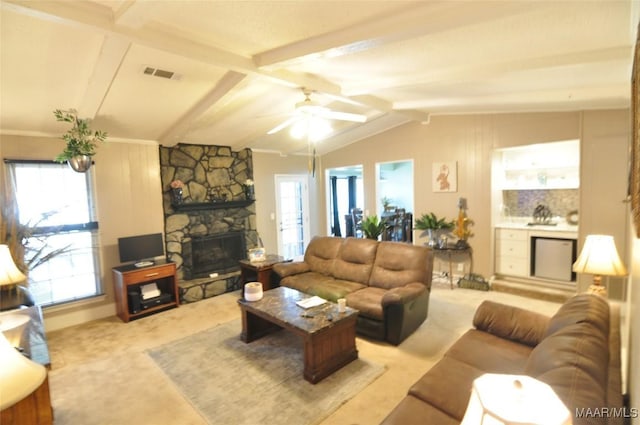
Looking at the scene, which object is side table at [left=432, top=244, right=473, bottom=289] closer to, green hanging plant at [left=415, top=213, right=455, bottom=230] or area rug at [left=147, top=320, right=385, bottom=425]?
green hanging plant at [left=415, top=213, right=455, bottom=230]

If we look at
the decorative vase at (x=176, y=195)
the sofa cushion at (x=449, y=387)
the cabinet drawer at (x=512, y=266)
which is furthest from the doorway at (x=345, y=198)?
the sofa cushion at (x=449, y=387)

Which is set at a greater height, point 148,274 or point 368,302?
point 148,274

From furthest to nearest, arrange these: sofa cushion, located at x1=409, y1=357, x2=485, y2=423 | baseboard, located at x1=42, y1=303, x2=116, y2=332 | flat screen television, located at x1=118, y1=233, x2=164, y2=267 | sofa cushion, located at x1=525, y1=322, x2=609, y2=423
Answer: flat screen television, located at x1=118, y1=233, x2=164, y2=267 < baseboard, located at x1=42, y1=303, x2=116, y2=332 < sofa cushion, located at x1=409, y1=357, x2=485, y2=423 < sofa cushion, located at x1=525, y1=322, x2=609, y2=423

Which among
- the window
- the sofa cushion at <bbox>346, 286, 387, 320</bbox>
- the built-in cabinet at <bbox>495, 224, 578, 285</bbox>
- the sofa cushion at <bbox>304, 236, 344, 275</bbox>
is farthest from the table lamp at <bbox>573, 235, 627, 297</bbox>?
the window

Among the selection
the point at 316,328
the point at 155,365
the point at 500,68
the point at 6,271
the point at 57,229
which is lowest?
the point at 155,365

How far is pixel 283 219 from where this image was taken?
6727 millimetres

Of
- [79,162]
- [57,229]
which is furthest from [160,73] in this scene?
[57,229]

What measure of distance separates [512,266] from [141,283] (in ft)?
18.4

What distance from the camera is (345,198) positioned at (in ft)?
31.9

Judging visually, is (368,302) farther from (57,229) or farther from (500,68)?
(57,229)

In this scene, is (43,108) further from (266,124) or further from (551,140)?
(551,140)

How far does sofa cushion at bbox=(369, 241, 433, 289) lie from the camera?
376 cm

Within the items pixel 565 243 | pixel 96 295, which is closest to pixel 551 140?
pixel 565 243

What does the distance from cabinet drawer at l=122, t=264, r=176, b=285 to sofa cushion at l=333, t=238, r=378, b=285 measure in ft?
7.76
